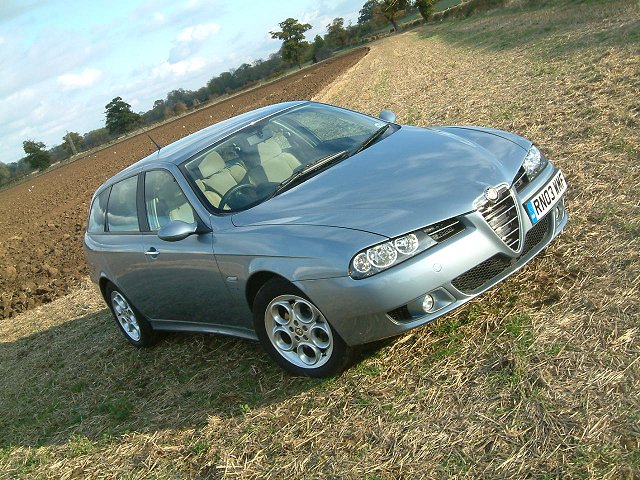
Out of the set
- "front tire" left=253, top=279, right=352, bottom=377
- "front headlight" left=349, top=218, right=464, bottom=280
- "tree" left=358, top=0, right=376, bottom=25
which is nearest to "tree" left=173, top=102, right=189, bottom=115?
"tree" left=358, top=0, right=376, bottom=25

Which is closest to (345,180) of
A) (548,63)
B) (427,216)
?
(427,216)

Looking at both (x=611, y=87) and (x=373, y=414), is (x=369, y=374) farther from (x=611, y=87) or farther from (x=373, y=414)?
(x=611, y=87)

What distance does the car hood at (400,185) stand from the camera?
3771 mm

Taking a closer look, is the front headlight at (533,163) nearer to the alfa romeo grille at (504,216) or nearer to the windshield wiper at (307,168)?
the alfa romeo grille at (504,216)

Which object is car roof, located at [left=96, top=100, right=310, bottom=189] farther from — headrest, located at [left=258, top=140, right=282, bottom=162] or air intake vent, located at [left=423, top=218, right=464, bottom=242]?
air intake vent, located at [left=423, top=218, right=464, bottom=242]

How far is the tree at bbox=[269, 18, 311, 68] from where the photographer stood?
118188 mm

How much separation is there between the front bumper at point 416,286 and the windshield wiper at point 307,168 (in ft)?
3.26

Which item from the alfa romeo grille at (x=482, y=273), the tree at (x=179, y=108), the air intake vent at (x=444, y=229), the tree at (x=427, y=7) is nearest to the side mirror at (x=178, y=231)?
the air intake vent at (x=444, y=229)

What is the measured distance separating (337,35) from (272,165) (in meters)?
128

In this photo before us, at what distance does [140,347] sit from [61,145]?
10079 cm

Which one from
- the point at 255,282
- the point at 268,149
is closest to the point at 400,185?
the point at 255,282

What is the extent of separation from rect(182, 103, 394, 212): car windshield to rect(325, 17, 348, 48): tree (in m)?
126

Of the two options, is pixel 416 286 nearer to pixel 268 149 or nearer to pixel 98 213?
pixel 268 149

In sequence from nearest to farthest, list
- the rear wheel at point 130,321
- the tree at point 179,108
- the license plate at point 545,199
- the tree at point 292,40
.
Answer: the license plate at point 545,199 → the rear wheel at point 130,321 → the tree at point 179,108 → the tree at point 292,40
